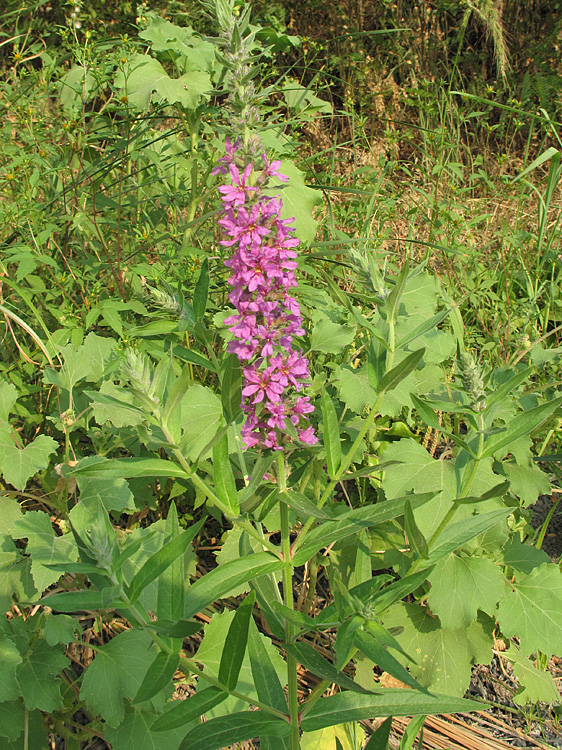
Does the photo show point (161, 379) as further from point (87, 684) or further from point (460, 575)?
point (460, 575)

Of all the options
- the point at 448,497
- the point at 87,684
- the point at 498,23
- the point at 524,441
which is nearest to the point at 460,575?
the point at 448,497

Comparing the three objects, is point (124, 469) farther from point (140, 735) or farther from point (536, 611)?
point (536, 611)

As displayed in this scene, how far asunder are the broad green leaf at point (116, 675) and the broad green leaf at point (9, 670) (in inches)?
6.8

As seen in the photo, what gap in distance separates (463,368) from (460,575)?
735 millimetres

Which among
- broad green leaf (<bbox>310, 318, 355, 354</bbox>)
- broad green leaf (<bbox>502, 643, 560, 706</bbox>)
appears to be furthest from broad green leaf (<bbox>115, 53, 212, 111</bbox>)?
broad green leaf (<bbox>502, 643, 560, 706</bbox>)

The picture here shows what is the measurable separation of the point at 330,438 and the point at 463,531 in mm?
412

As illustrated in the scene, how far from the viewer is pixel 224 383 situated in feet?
4.29

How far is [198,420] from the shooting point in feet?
6.39

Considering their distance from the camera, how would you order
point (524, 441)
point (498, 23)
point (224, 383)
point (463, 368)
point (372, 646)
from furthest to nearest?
point (498, 23) → point (524, 441) → point (463, 368) → point (224, 383) → point (372, 646)

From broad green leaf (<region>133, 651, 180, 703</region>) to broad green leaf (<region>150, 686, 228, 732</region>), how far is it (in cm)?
7

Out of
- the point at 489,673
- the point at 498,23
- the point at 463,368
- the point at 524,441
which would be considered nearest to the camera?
the point at 463,368

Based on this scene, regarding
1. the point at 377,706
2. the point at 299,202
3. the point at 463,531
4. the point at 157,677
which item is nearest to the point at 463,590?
the point at 463,531

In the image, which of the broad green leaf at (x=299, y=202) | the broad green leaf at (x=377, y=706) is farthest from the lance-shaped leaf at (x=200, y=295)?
the broad green leaf at (x=299, y=202)

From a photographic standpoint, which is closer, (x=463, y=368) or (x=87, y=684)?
(x=463, y=368)
